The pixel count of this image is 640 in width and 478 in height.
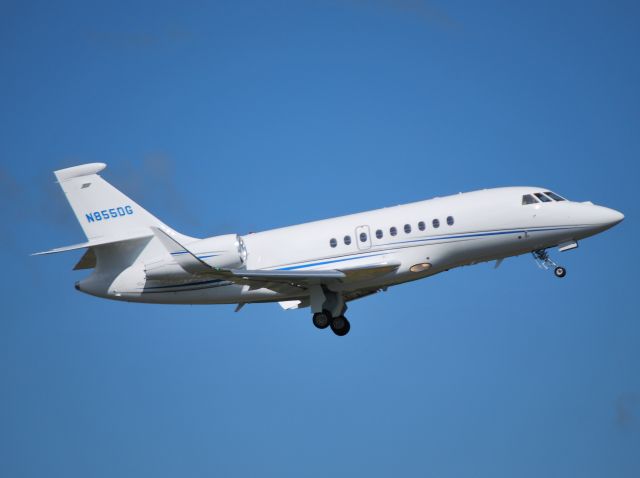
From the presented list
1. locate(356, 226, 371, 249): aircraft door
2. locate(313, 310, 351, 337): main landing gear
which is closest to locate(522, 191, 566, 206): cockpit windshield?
locate(356, 226, 371, 249): aircraft door

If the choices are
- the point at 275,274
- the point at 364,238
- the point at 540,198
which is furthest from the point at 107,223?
the point at 540,198

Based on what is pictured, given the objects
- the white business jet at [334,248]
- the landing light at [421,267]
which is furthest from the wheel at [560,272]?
the landing light at [421,267]

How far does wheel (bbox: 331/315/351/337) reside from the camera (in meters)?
35.5

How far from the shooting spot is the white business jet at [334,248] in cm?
3344

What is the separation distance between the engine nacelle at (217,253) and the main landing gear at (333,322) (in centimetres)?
351

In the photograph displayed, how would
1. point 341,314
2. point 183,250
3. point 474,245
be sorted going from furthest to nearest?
point 341,314
point 474,245
point 183,250

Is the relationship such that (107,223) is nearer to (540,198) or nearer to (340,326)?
(340,326)

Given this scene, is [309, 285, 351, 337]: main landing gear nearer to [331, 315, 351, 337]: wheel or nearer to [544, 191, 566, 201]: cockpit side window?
[331, 315, 351, 337]: wheel

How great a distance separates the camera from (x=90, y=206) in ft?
119

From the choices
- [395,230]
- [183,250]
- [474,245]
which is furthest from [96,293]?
[474,245]

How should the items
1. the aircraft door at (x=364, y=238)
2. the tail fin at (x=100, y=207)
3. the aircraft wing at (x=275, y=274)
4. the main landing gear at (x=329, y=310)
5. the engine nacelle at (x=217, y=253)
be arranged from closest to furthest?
the aircraft wing at (x=275, y=274) → the engine nacelle at (x=217, y=253) → the aircraft door at (x=364, y=238) → the main landing gear at (x=329, y=310) → the tail fin at (x=100, y=207)

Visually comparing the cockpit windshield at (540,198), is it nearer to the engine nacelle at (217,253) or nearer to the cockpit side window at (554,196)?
the cockpit side window at (554,196)

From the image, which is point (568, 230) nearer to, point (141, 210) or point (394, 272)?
point (394, 272)

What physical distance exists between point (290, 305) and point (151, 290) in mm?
5277
